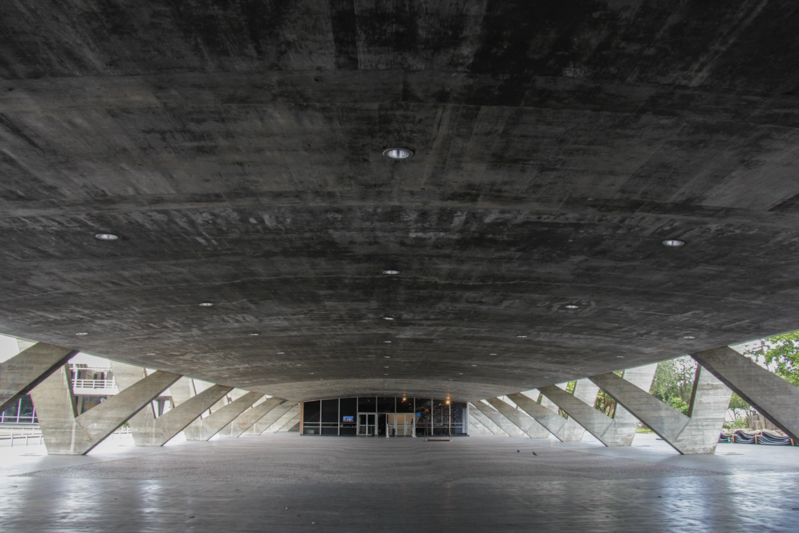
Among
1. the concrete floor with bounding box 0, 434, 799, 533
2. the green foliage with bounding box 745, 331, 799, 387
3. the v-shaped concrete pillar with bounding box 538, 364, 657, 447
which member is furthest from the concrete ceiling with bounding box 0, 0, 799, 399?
the green foliage with bounding box 745, 331, 799, 387

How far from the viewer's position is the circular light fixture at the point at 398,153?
23.7 ft

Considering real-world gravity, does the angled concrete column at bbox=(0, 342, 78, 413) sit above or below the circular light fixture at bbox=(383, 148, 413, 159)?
below

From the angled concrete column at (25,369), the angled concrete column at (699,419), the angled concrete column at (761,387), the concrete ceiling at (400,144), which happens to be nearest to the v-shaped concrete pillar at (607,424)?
the angled concrete column at (699,419)

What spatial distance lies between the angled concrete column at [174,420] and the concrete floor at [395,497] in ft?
44.6

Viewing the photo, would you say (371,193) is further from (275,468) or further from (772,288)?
(275,468)

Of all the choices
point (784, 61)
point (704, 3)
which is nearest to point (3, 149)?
point (704, 3)

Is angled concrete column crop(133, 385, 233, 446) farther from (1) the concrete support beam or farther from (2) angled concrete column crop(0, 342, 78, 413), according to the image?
(1) the concrete support beam

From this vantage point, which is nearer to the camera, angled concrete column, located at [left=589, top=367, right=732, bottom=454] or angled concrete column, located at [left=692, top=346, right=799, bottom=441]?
angled concrete column, located at [left=692, top=346, right=799, bottom=441]

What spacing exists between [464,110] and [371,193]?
260 cm

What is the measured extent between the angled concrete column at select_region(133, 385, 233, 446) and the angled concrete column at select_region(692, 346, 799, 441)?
30396 millimetres

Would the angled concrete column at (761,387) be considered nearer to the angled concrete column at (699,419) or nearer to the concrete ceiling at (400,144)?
the angled concrete column at (699,419)

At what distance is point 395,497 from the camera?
14367mm

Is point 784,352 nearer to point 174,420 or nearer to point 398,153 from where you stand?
point 174,420

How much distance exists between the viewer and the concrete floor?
10552 millimetres
